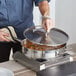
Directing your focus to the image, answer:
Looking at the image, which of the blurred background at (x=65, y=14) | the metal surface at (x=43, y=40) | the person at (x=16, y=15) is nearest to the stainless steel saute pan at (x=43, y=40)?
the metal surface at (x=43, y=40)

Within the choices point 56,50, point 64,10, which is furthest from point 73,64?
point 64,10

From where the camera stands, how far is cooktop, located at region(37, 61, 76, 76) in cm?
86

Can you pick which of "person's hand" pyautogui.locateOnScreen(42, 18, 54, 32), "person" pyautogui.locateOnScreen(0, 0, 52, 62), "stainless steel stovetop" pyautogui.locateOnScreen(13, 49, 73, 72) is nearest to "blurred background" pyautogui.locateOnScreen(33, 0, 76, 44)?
"person" pyautogui.locateOnScreen(0, 0, 52, 62)

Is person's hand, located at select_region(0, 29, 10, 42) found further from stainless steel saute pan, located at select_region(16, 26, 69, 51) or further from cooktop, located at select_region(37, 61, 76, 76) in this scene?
cooktop, located at select_region(37, 61, 76, 76)

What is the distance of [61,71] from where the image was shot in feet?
2.93

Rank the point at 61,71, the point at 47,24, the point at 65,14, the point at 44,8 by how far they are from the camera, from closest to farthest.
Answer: the point at 61,71 < the point at 47,24 < the point at 44,8 < the point at 65,14

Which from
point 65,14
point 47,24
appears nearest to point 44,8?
point 47,24

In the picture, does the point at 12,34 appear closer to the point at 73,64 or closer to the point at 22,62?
the point at 22,62

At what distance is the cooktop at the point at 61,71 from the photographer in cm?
86

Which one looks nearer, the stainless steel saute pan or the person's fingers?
the stainless steel saute pan

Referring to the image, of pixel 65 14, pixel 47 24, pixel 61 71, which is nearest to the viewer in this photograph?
pixel 61 71

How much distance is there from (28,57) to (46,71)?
12 centimetres

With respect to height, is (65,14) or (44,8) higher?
(44,8)

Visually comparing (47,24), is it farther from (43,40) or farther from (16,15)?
(16,15)
